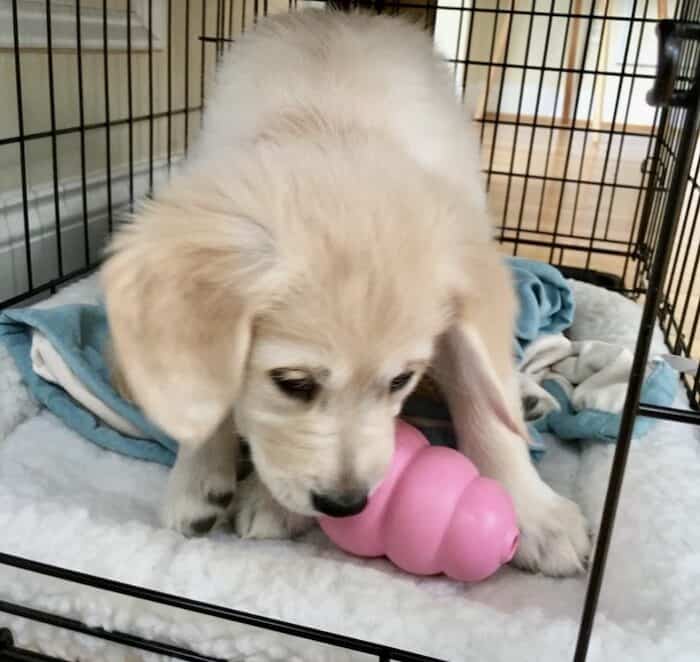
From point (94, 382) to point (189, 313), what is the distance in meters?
0.52

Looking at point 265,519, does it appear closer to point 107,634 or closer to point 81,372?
point 107,634

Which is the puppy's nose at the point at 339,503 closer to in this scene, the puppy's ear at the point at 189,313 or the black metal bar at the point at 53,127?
the puppy's ear at the point at 189,313

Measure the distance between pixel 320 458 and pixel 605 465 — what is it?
0.58 meters

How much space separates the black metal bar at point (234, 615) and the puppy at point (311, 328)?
15 centimetres

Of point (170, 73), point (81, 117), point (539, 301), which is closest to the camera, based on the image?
point (539, 301)

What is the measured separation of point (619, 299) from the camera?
200 cm

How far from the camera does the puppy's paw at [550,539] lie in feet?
3.67

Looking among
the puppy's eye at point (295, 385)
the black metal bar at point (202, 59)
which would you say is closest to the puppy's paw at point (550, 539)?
the puppy's eye at point (295, 385)

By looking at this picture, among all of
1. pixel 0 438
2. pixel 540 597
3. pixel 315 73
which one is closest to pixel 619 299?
pixel 315 73

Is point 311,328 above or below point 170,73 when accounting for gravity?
below

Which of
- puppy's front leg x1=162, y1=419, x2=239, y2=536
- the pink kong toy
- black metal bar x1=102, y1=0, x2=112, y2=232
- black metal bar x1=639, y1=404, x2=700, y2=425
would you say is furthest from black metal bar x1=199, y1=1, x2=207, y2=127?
black metal bar x1=639, y1=404, x2=700, y2=425

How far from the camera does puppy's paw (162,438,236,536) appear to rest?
3.77 feet

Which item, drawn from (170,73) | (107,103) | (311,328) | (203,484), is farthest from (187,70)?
(311,328)

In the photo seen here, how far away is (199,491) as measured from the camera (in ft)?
3.86
